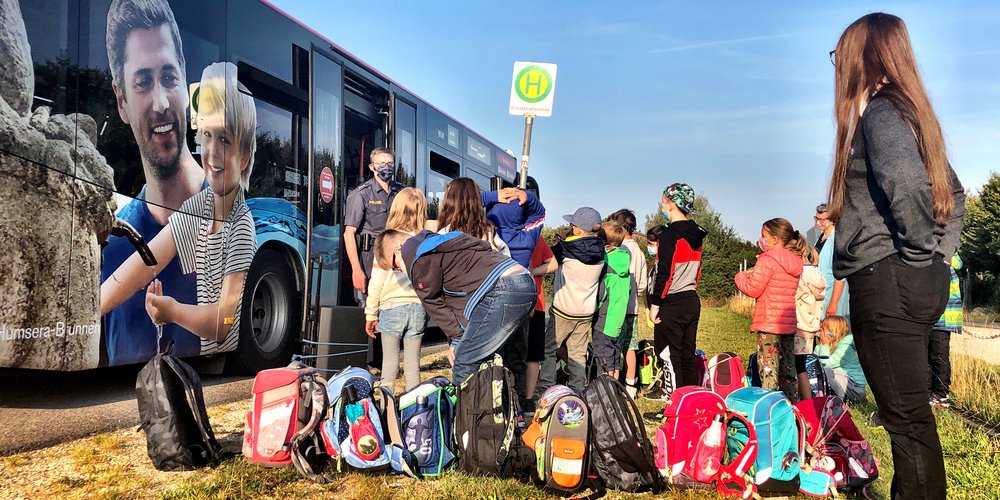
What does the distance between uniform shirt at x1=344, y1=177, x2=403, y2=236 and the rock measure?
254cm

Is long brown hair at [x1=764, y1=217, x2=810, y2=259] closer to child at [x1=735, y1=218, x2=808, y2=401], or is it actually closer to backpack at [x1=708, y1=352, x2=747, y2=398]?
child at [x1=735, y1=218, x2=808, y2=401]

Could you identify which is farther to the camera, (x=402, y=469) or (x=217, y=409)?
(x=217, y=409)

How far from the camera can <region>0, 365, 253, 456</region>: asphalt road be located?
466 centimetres

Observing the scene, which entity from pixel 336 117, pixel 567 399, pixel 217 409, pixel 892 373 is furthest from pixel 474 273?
pixel 336 117

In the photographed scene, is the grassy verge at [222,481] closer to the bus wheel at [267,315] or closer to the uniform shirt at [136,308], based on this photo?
the uniform shirt at [136,308]

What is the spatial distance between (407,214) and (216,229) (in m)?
2.40

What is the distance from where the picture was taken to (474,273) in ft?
14.0

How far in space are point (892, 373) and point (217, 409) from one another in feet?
15.1

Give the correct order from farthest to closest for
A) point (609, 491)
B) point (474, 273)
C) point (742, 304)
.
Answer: point (742, 304)
point (474, 273)
point (609, 491)

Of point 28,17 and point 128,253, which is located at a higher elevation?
point 28,17

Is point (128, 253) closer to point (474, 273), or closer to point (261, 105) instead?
point (261, 105)

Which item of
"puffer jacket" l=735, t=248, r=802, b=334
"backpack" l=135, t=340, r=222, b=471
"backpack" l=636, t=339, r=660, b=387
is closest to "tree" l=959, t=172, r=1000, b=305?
"backpack" l=636, t=339, r=660, b=387

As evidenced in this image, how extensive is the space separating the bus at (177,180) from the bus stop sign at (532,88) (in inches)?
81.9

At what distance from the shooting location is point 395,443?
3842mm
